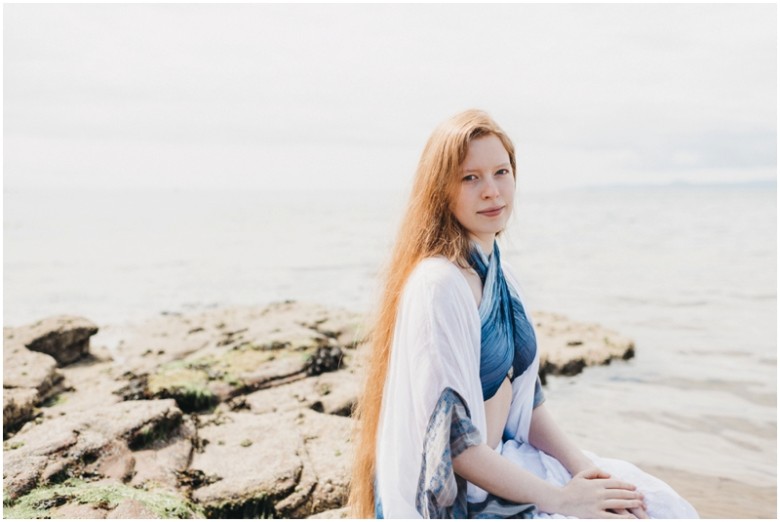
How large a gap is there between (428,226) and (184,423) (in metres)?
2.59

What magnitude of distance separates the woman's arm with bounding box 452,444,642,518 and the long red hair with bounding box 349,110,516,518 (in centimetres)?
22

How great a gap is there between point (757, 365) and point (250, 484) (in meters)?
6.36

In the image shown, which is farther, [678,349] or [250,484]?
[678,349]

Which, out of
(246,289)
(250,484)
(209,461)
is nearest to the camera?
(250,484)

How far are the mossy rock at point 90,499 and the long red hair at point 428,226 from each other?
1198mm

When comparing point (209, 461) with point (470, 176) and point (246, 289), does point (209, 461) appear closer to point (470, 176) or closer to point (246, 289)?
point (470, 176)

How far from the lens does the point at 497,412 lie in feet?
7.88

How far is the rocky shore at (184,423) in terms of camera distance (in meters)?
3.13

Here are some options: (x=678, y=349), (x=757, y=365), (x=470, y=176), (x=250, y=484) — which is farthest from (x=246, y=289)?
(x=470, y=176)

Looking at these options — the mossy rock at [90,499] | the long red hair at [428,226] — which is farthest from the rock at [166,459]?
the long red hair at [428,226]

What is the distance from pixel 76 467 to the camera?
3236 millimetres

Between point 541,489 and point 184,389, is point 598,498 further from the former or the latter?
point 184,389

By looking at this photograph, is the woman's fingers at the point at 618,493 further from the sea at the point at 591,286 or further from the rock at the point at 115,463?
the rock at the point at 115,463

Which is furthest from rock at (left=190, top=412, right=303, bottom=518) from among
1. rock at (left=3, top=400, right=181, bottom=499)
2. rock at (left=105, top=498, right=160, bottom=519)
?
rock at (left=105, top=498, right=160, bottom=519)
